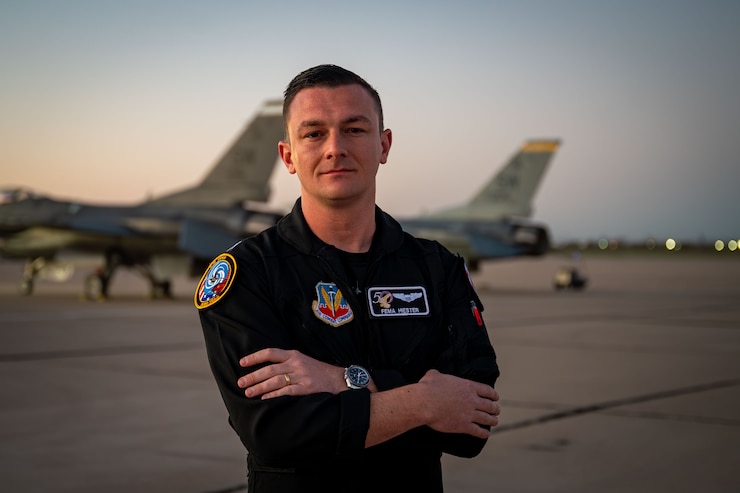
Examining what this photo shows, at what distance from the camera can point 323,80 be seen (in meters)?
2.65

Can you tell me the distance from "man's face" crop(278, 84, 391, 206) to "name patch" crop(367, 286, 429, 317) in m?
0.30

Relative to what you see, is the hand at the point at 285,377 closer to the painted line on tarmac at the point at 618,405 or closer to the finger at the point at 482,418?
the finger at the point at 482,418

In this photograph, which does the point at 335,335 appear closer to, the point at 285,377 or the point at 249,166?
the point at 285,377

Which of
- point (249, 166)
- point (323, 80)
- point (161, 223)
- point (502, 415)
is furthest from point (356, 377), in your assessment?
point (249, 166)

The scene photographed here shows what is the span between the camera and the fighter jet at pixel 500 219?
30.3 metres

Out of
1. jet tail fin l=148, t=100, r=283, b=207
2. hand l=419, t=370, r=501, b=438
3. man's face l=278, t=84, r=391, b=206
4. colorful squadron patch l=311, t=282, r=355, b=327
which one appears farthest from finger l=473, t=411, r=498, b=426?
jet tail fin l=148, t=100, r=283, b=207

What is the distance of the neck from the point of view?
2.72 meters

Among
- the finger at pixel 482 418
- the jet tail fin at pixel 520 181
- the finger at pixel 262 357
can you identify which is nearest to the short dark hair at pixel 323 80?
the finger at pixel 262 357

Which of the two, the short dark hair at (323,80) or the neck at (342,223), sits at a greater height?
the short dark hair at (323,80)

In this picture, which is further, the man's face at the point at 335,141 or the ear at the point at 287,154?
the ear at the point at 287,154

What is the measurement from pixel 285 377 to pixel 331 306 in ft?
0.83

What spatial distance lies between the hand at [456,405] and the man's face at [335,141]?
0.61 metres

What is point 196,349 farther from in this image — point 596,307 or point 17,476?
point 596,307

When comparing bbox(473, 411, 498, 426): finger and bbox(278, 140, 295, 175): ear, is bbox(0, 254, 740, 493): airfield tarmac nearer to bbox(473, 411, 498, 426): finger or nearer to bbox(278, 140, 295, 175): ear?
bbox(473, 411, 498, 426): finger
